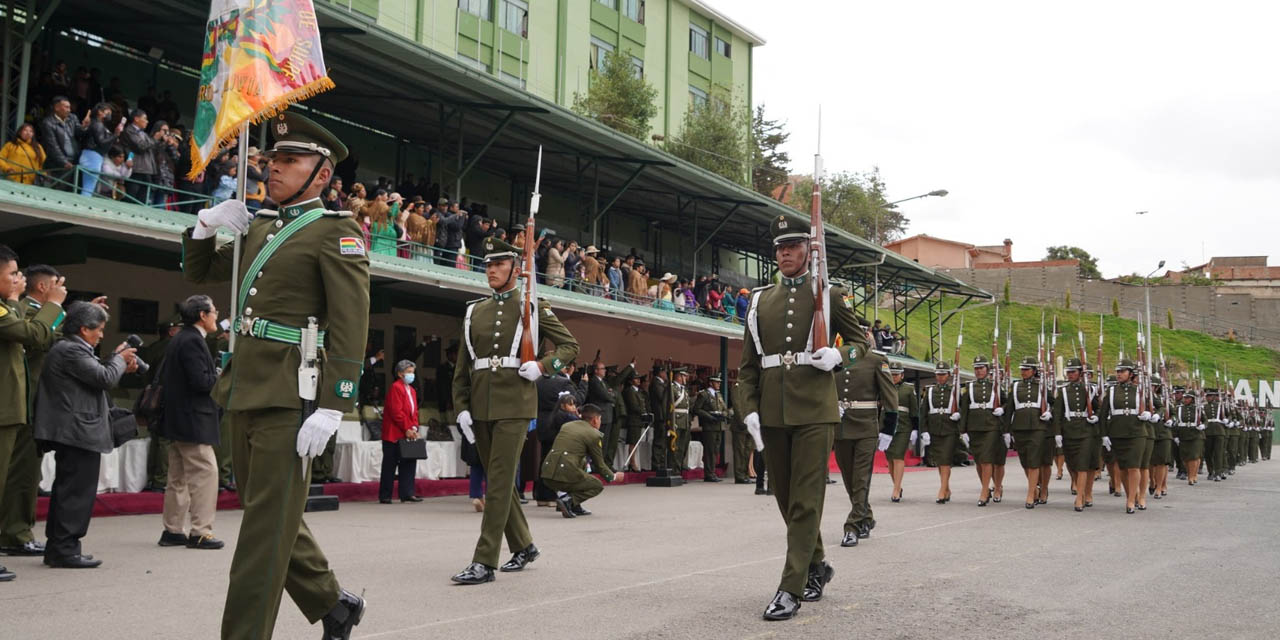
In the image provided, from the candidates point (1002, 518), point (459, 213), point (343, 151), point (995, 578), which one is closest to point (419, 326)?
point (459, 213)

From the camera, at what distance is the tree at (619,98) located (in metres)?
39.5

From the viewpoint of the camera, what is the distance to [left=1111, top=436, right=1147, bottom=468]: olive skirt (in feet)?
53.8

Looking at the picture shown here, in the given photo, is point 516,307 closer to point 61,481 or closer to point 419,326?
point 61,481

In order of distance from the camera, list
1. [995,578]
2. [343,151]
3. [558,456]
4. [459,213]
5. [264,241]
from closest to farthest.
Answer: [264,241] < [343,151] < [995,578] < [558,456] < [459,213]

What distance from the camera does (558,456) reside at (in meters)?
14.0

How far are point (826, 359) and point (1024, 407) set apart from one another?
34.7 feet

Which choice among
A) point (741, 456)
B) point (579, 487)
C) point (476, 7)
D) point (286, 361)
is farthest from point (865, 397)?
point (476, 7)

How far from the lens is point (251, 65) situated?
876 centimetres

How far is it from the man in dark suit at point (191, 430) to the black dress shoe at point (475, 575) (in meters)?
3.07

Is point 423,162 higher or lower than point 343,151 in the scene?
higher

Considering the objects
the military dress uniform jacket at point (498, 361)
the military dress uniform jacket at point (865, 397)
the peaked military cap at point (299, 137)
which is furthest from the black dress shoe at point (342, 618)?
the military dress uniform jacket at point (865, 397)

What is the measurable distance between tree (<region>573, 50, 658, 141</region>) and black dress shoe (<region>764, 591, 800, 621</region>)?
108 feet

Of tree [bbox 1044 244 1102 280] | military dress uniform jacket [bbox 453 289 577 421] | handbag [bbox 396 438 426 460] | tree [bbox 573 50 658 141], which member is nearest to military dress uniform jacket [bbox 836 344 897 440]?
military dress uniform jacket [bbox 453 289 577 421]

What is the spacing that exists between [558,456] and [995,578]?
6.75m
